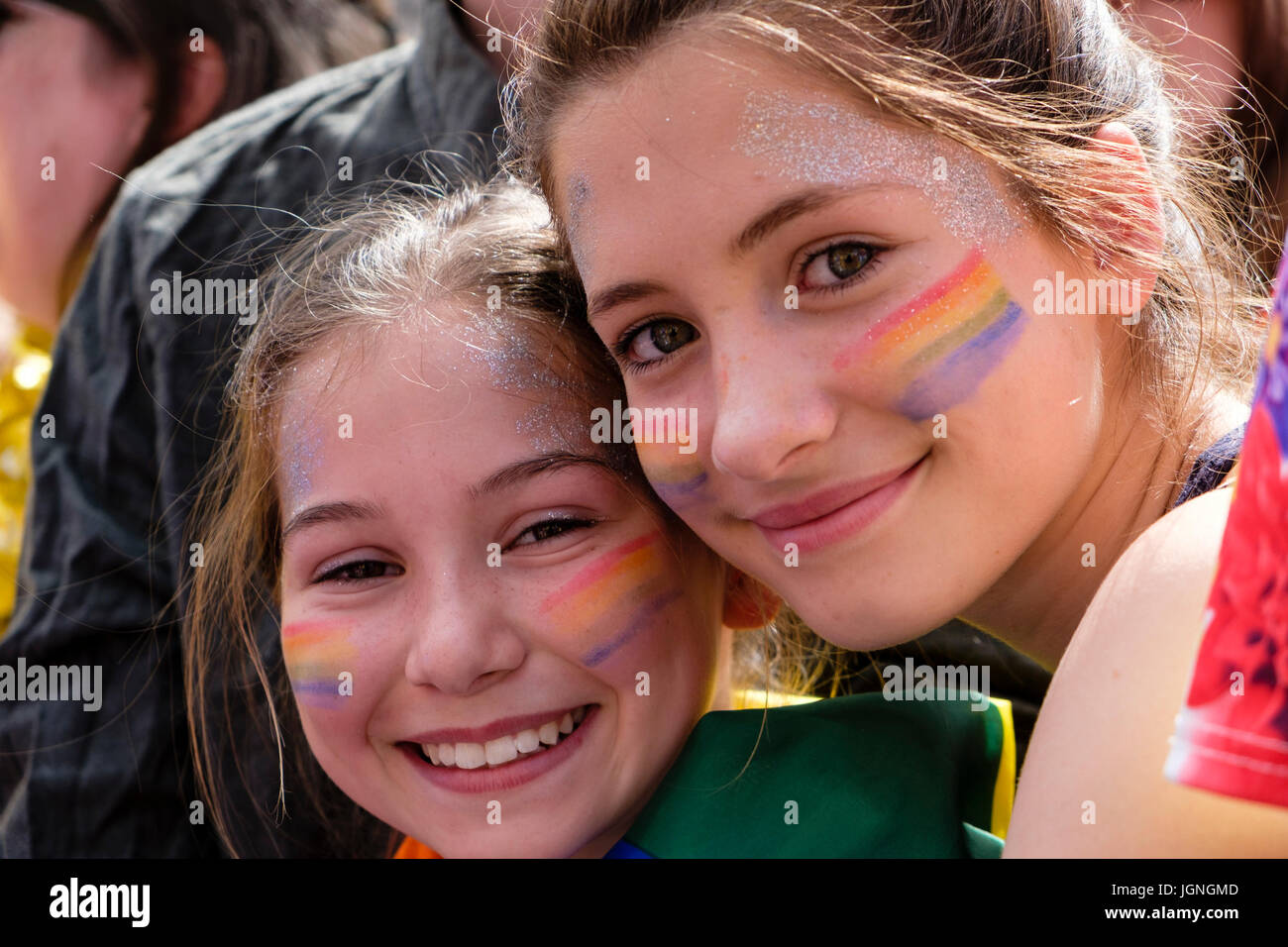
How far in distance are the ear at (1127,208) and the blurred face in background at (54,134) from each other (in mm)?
1993

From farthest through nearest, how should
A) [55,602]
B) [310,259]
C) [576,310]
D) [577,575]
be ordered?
[55,602], [310,259], [576,310], [577,575]

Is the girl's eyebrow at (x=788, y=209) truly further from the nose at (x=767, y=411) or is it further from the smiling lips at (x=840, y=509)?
the smiling lips at (x=840, y=509)

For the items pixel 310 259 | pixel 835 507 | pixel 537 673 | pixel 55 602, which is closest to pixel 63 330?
pixel 55 602

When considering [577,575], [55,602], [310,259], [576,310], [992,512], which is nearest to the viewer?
[992,512]

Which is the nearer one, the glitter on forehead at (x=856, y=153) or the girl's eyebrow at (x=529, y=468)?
the glitter on forehead at (x=856, y=153)

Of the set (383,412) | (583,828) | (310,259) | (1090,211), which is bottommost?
(583,828)

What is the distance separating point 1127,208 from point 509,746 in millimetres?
775

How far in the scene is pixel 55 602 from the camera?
6.81 ft

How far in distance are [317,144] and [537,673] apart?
1227 mm

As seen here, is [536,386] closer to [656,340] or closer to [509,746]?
[656,340]

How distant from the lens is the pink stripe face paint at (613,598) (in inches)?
49.6

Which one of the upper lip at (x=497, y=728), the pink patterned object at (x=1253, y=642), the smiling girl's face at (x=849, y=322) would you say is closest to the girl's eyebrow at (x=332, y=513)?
the upper lip at (x=497, y=728)

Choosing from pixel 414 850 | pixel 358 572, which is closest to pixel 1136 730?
pixel 358 572

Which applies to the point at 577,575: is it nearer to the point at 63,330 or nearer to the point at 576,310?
the point at 576,310
